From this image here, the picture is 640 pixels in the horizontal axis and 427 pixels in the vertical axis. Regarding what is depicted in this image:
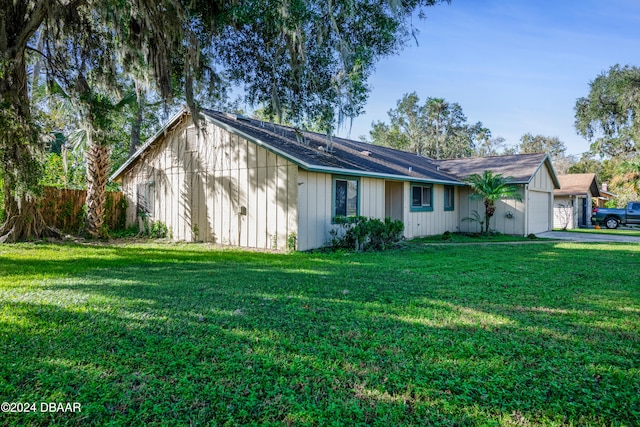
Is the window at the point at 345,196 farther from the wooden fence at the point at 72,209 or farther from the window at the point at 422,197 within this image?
the wooden fence at the point at 72,209

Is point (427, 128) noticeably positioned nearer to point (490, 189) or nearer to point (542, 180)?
point (542, 180)

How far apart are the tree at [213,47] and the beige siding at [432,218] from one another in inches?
270

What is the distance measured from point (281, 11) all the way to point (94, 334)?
6505mm

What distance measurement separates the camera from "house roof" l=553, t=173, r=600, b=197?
80.5ft

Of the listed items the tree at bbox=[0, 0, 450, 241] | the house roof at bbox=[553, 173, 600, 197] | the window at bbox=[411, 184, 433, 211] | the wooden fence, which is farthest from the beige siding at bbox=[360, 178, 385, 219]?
the house roof at bbox=[553, 173, 600, 197]

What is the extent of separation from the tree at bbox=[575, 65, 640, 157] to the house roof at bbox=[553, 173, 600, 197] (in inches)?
267

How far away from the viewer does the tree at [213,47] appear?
8.17m

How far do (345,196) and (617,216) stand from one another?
19.5 m

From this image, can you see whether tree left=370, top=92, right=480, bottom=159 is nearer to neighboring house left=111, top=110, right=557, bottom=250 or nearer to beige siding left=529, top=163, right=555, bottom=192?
beige siding left=529, top=163, right=555, bottom=192

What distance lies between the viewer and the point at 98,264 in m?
8.30

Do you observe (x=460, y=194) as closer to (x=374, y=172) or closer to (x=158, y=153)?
(x=374, y=172)

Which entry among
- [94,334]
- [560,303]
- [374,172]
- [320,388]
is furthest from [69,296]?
[374,172]

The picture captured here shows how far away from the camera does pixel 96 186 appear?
44.4ft

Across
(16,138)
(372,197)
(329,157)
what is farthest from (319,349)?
(372,197)
